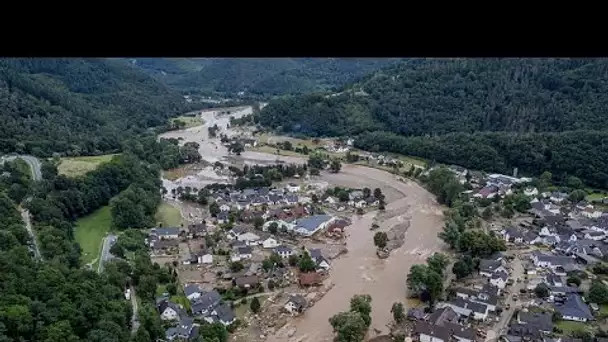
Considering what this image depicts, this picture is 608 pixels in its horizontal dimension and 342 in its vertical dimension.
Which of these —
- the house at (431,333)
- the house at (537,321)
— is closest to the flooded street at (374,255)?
the house at (431,333)

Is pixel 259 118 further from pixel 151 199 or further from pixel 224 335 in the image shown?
pixel 224 335

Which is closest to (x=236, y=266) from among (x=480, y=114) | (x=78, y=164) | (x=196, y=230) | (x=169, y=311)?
(x=169, y=311)

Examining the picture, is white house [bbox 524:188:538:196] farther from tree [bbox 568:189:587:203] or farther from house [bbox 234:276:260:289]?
house [bbox 234:276:260:289]

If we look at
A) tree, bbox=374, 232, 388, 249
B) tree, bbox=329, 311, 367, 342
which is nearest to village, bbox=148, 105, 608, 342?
tree, bbox=374, 232, 388, 249

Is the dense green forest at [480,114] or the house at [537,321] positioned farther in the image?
the dense green forest at [480,114]

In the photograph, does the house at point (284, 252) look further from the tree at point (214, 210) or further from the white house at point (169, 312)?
the white house at point (169, 312)

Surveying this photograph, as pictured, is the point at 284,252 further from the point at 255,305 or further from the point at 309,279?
the point at 255,305
